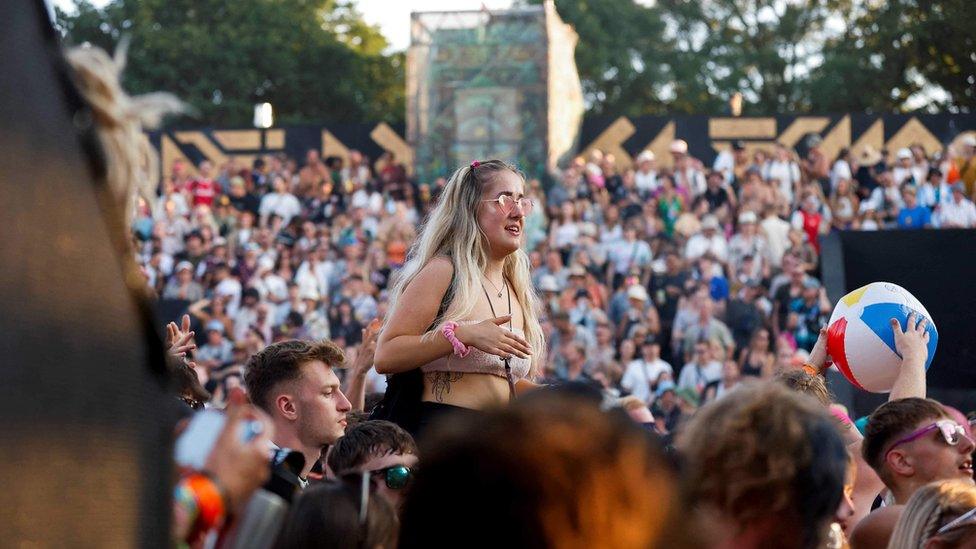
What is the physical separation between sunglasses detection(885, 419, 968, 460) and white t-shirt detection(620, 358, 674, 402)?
10458mm

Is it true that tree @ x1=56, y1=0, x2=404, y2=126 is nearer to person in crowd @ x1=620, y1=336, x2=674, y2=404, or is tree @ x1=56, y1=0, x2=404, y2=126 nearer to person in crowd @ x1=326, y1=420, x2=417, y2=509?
person in crowd @ x1=620, y1=336, x2=674, y2=404

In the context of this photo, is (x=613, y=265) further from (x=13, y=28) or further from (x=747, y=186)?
(x=13, y=28)

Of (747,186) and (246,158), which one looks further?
(246,158)

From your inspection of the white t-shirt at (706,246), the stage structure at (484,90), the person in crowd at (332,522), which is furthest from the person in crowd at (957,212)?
the person in crowd at (332,522)

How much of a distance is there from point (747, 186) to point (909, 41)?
914 inches

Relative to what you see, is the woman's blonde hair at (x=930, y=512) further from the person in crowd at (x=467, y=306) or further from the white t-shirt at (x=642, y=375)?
the white t-shirt at (x=642, y=375)

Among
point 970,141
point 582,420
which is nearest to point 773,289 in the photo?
point 970,141

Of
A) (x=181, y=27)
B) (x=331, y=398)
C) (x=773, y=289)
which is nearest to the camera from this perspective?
(x=331, y=398)

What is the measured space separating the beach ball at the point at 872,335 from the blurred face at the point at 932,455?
1101 mm

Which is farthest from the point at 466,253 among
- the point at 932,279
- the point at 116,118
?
the point at 932,279

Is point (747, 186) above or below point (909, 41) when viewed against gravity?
below

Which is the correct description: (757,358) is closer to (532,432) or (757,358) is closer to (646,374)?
(646,374)

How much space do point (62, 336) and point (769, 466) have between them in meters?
1.04

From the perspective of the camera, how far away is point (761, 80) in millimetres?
48594
